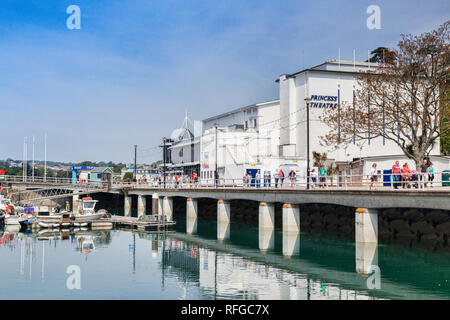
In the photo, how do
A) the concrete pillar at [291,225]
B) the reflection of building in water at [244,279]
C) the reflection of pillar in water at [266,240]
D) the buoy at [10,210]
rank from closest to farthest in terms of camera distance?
the reflection of building in water at [244,279], the reflection of pillar in water at [266,240], the concrete pillar at [291,225], the buoy at [10,210]

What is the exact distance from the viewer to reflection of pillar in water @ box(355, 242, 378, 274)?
98.5ft

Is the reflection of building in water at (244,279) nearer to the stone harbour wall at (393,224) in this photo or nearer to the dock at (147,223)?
the stone harbour wall at (393,224)

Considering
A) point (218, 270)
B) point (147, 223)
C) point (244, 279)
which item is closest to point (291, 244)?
point (218, 270)

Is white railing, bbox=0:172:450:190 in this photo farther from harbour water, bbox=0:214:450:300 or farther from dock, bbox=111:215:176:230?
dock, bbox=111:215:176:230

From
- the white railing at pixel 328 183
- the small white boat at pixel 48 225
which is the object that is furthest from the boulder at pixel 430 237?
the small white boat at pixel 48 225

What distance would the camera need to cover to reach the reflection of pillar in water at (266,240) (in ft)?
127

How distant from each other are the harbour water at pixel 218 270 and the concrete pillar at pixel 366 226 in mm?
748

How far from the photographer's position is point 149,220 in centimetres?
5394

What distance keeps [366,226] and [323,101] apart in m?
40.2

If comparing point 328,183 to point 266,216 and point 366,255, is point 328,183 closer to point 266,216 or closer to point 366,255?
point 366,255

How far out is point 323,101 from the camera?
71.6 metres
